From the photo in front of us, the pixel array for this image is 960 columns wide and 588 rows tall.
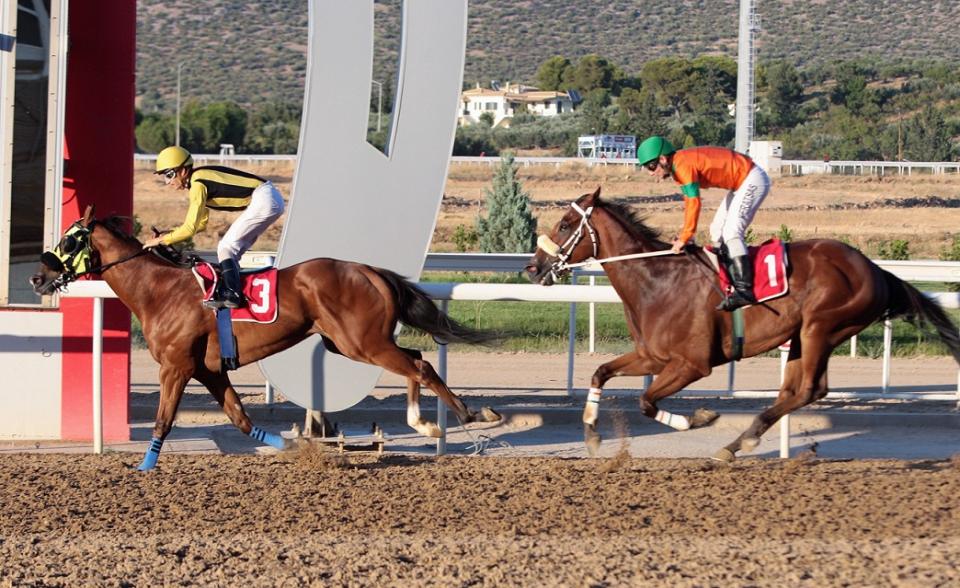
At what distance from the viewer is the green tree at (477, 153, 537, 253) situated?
2084cm

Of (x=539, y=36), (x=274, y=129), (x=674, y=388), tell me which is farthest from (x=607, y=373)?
(x=539, y=36)

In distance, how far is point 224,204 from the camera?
21.2 ft

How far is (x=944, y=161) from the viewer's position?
38.8 metres

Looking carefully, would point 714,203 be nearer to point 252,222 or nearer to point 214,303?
point 252,222

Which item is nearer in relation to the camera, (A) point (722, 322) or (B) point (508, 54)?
(A) point (722, 322)

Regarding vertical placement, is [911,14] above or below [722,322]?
above

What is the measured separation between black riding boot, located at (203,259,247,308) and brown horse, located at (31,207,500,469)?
115 mm

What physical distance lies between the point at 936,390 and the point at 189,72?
202 ft

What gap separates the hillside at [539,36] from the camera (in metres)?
65.2

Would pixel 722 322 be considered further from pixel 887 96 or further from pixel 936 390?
pixel 887 96

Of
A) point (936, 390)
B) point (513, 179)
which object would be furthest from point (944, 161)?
point (936, 390)

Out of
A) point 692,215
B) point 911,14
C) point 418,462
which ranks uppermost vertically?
point 911,14

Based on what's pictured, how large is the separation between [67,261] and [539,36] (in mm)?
67866

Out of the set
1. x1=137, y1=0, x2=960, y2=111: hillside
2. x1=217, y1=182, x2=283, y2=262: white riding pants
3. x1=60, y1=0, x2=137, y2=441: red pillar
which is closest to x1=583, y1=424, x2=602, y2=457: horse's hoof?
x1=217, y1=182, x2=283, y2=262: white riding pants
